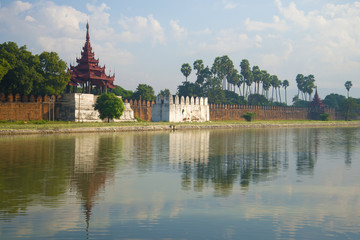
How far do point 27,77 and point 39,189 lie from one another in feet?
100

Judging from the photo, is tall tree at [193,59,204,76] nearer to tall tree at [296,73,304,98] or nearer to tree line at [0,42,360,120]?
tree line at [0,42,360,120]

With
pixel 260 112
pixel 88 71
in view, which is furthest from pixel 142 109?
pixel 260 112

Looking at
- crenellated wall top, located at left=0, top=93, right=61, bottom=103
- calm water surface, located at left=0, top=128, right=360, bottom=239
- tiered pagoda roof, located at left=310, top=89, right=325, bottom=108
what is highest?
tiered pagoda roof, located at left=310, top=89, right=325, bottom=108

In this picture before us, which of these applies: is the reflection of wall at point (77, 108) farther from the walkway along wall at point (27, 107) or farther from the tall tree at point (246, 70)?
the tall tree at point (246, 70)

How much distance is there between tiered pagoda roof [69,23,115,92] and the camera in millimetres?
43469

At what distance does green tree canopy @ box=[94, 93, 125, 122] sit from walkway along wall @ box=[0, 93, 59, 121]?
15.4 feet

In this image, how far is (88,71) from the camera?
4378cm

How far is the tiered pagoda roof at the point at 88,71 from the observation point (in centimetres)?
4347

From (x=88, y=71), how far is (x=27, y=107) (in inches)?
359

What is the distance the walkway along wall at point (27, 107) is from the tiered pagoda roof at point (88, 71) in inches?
182

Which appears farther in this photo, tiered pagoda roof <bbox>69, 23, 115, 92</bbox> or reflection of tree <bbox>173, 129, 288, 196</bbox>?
tiered pagoda roof <bbox>69, 23, 115, 92</bbox>

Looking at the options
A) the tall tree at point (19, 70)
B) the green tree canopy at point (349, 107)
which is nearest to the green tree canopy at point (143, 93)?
the tall tree at point (19, 70)

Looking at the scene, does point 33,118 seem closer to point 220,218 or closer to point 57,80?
point 57,80

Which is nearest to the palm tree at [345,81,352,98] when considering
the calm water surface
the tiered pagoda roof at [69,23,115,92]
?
the tiered pagoda roof at [69,23,115,92]
